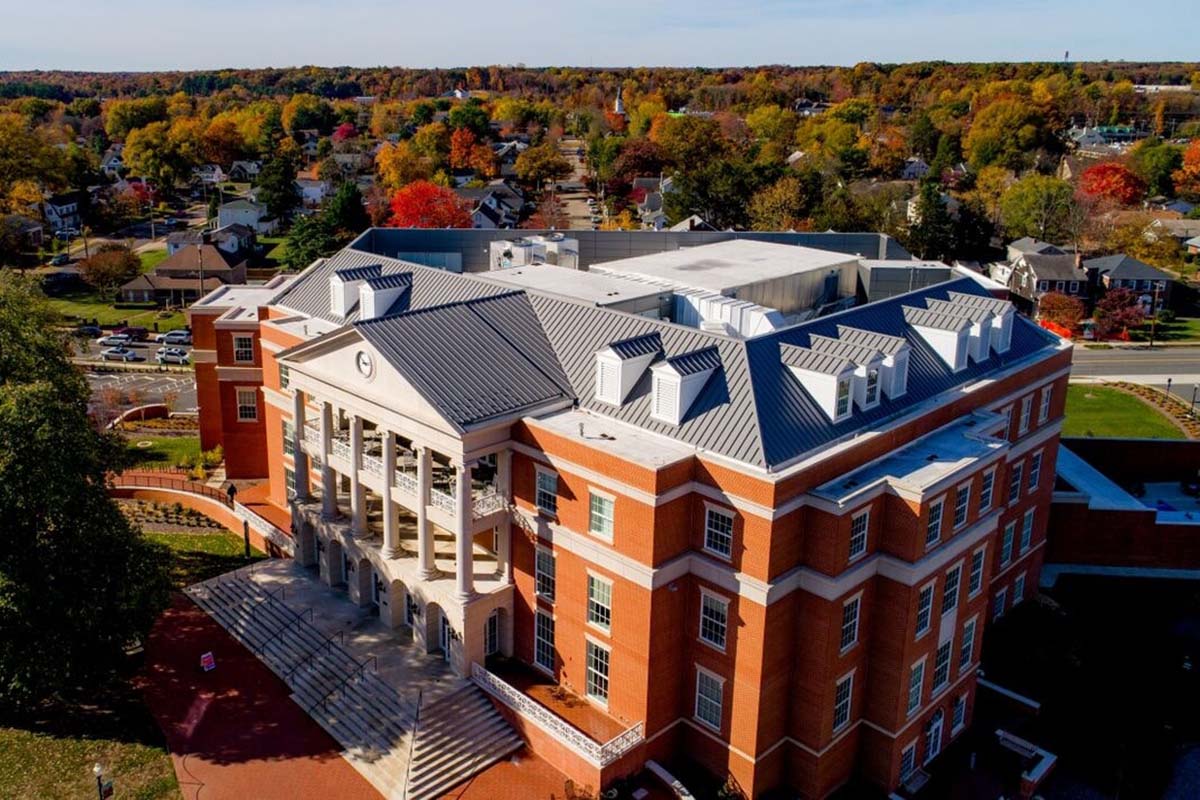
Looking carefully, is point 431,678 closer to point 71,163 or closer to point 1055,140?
point 71,163

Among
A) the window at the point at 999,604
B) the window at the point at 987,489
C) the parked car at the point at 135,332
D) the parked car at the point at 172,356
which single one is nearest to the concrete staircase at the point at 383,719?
the window at the point at 987,489

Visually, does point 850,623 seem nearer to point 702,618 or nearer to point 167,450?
point 702,618

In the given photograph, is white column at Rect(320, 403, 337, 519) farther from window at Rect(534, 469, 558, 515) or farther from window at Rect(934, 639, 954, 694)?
window at Rect(934, 639, 954, 694)

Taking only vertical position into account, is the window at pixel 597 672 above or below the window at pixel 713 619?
below

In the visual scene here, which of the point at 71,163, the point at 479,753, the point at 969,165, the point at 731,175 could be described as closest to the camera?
the point at 479,753

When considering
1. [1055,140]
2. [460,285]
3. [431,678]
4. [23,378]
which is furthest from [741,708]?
[1055,140]

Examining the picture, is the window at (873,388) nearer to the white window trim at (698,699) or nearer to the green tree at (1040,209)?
the white window trim at (698,699)
